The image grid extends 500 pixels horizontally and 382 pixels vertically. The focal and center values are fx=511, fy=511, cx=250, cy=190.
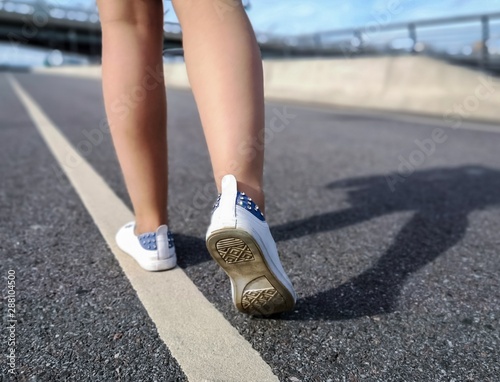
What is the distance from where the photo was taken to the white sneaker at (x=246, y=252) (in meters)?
1.15

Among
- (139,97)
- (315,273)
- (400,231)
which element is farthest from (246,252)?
(400,231)

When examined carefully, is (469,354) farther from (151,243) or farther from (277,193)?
(277,193)

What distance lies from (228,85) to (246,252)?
1.35ft

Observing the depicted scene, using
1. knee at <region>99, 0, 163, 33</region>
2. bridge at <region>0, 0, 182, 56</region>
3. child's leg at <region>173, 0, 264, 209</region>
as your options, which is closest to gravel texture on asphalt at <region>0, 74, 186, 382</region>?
child's leg at <region>173, 0, 264, 209</region>

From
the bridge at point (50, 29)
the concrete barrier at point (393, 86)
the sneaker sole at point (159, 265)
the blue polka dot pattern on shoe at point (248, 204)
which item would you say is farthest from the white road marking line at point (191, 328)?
the bridge at point (50, 29)

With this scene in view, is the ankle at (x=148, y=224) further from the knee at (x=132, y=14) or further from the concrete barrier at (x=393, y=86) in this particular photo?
the concrete barrier at (x=393, y=86)

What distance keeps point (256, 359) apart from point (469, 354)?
19.9 inches

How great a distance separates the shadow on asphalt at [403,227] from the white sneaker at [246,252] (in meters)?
0.15

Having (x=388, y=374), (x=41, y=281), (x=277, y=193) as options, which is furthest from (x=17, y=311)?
(x=277, y=193)

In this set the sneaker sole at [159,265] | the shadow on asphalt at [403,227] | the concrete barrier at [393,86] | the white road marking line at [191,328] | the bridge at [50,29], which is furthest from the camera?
the bridge at [50,29]

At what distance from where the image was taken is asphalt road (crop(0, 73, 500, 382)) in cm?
117

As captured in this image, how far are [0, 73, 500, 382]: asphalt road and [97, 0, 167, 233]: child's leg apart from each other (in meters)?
0.28

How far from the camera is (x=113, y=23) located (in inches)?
59.4

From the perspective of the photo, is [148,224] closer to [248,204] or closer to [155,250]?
[155,250]
